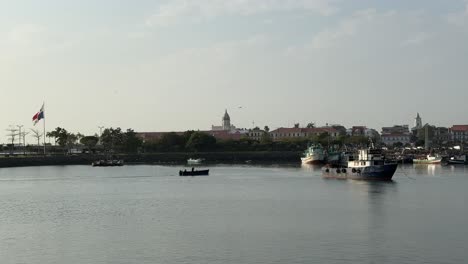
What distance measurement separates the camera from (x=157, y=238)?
130 feet

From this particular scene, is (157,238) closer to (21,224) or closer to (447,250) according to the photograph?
(21,224)

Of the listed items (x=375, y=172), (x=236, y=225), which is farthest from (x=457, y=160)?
(x=236, y=225)

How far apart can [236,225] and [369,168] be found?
154 feet

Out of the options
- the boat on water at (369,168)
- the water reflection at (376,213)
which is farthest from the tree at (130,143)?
the water reflection at (376,213)

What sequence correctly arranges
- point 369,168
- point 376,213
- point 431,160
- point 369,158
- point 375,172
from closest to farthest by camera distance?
point 376,213, point 375,172, point 369,168, point 369,158, point 431,160

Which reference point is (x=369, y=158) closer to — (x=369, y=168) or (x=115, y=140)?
(x=369, y=168)

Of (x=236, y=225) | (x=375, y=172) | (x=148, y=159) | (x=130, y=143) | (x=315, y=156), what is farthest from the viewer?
(x=130, y=143)

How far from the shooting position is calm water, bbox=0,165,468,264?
34703 mm

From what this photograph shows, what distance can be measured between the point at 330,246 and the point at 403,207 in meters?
20.2

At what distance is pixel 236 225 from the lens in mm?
44688

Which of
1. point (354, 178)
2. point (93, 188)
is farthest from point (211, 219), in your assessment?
point (354, 178)

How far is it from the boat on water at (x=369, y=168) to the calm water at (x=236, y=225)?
12.9 m

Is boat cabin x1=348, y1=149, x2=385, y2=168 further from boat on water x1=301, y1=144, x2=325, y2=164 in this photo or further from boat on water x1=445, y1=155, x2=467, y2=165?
boat on water x1=445, y1=155, x2=467, y2=165

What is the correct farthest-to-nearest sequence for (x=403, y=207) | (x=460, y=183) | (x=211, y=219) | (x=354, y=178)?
(x=354, y=178)
(x=460, y=183)
(x=403, y=207)
(x=211, y=219)
